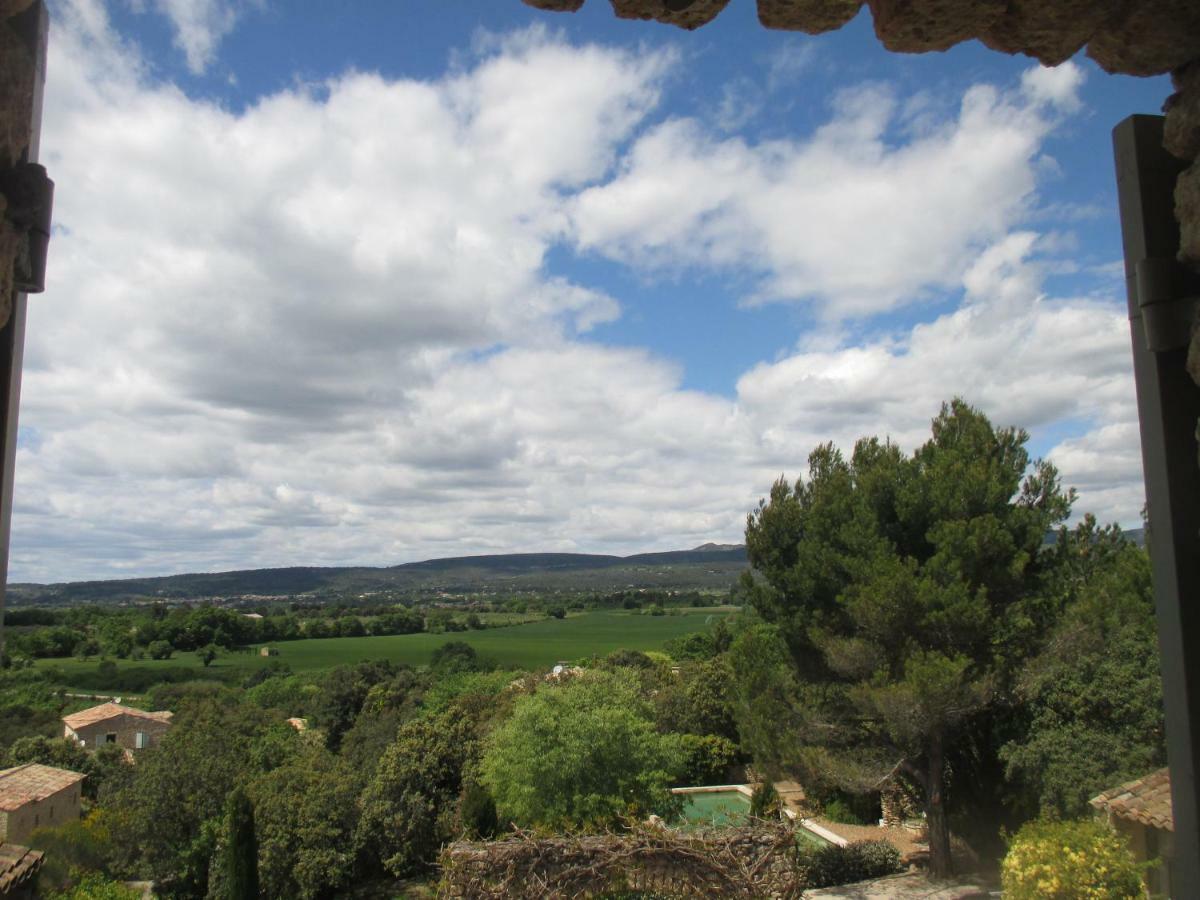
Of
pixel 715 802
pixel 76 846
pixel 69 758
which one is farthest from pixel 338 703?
pixel 715 802

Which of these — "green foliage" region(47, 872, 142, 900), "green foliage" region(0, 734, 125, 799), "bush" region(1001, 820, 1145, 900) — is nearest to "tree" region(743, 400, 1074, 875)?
"bush" region(1001, 820, 1145, 900)

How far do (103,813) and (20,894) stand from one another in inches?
656

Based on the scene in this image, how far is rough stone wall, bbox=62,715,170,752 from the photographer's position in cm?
3466

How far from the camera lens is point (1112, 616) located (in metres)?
13.0

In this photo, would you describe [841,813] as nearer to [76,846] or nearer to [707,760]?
[707,760]

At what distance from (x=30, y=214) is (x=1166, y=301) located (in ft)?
8.39

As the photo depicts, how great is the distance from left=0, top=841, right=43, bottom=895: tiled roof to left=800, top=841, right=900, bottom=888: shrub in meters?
11.5

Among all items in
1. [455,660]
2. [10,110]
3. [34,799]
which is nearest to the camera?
[10,110]

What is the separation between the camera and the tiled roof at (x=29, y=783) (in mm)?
20177

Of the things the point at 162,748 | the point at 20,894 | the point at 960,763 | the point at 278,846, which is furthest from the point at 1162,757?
the point at 162,748

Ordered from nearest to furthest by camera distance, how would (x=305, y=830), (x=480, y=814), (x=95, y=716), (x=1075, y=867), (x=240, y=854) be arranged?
1. (x=1075, y=867)
2. (x=240, y=854)
3. (x=480, y=814)
4. (x=305, y=830)
5. (x=95, y=716)

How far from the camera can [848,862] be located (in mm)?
14820

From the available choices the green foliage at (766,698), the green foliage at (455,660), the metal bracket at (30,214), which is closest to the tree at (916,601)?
the green foliage at (766,698)

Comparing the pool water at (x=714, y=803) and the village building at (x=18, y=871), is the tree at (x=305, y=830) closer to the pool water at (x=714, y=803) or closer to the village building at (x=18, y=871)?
the pool water at (x=714, y=803)
